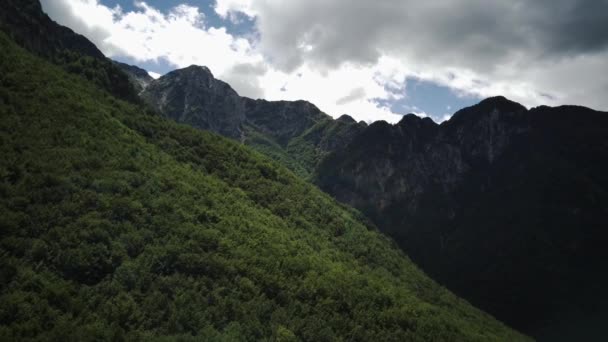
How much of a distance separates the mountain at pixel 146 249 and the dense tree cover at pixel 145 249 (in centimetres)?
20

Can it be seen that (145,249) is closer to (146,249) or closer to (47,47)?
(146,249)

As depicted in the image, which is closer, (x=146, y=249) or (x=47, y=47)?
(x=146, y=249)

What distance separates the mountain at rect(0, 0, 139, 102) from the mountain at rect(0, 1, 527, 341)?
910 inches

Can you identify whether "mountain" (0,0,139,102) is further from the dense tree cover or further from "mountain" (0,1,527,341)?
"mountain" (0,1,527,341)

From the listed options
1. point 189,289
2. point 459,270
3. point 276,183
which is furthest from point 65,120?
point 459,270

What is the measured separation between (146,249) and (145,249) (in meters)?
0.14

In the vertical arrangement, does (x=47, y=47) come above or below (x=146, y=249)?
above

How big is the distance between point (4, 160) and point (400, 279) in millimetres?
93588

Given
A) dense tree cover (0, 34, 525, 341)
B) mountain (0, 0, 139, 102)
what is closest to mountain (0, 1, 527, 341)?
dense tree cover (0, 34, 525, 341)

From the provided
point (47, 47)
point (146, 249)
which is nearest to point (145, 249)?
point (146, 249)

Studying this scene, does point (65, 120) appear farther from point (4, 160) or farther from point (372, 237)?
point (372, 237)

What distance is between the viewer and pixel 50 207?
5294cm

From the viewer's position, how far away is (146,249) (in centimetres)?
5584

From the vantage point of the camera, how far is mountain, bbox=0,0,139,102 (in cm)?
11575
